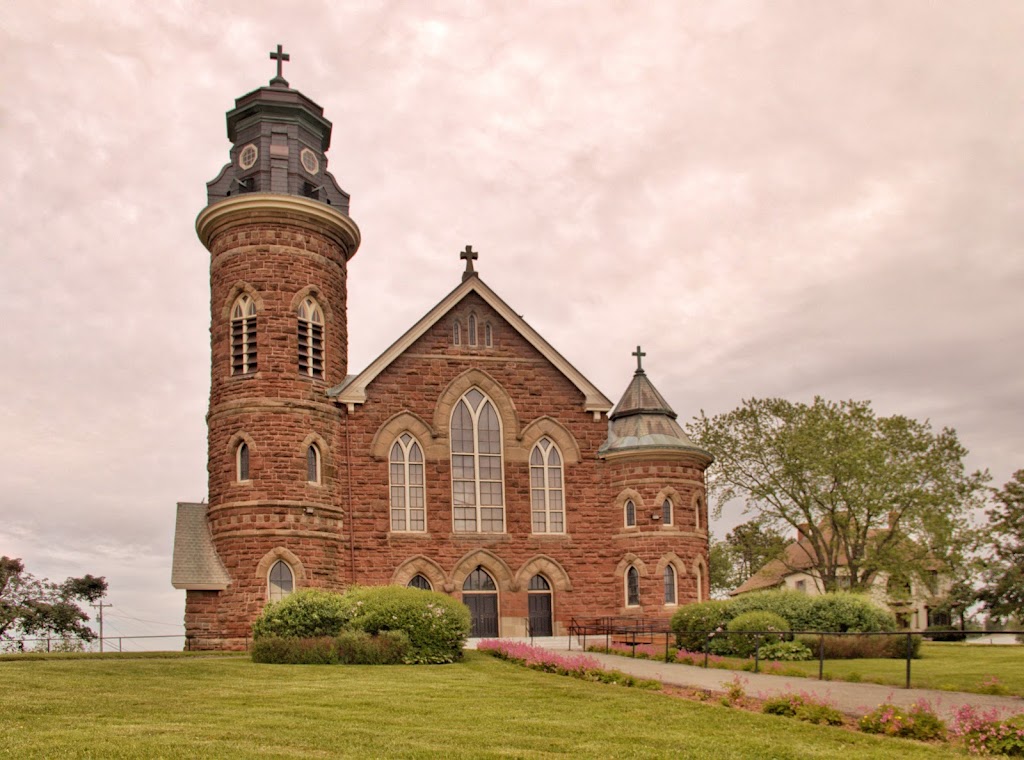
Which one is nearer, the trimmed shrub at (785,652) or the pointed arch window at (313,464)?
the trimmed shrub at (785,652)

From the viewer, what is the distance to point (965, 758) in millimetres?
11828

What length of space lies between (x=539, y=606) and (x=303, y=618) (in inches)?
414

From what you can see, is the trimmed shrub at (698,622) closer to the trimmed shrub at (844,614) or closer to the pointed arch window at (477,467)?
the trimmed shrub at (844,614)

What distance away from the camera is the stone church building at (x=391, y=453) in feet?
102

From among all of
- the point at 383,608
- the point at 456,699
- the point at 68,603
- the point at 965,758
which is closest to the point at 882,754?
the point at 965,758

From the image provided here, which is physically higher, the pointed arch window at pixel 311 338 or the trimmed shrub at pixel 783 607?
the pointed arch window at pixel 311 338

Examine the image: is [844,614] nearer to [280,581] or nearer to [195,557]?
[280,581]

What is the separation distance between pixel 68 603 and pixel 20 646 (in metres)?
6.74

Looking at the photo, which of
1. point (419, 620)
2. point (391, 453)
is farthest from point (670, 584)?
point (419, 620)

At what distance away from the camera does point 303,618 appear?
2489 cm

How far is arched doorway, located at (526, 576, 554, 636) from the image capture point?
3344 centimetres

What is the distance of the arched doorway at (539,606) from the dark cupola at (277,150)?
13.0 metres

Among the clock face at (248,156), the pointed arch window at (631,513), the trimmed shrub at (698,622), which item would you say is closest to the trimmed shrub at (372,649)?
the trimmed shrub at (698,622)

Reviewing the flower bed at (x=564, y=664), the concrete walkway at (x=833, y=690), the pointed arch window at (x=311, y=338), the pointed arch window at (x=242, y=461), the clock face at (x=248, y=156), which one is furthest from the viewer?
the clock face at (x=248, y=156)
